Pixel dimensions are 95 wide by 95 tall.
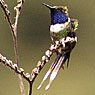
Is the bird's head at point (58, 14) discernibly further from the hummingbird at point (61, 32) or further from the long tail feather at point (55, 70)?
the long tail feather at point (55, 70)

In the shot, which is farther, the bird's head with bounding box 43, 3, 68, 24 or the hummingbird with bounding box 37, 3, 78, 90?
the bird's head with bounding box 43, 3, 68, 24

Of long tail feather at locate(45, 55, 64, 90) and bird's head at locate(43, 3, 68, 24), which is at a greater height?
bird's head at locate(43, 3, 68, 24)

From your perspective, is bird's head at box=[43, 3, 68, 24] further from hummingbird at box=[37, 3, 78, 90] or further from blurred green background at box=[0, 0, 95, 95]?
blurred green background at box=[0, 0, 95, 95]

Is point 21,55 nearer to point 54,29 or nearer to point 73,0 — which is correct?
point 73,0

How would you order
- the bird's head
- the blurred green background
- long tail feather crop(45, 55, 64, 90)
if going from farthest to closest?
the blurred green background → the bird's head → long tail feather crop(45, 55, 64, 90)

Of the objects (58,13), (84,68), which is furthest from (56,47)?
(84,68)

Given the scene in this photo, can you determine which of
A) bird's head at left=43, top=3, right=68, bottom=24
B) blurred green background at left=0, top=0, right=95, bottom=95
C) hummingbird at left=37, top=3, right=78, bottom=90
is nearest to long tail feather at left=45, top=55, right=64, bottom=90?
hummingbird at left=37, top=3, right=78, bottom=90

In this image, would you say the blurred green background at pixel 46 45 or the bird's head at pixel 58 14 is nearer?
the bird's head at pixel 58 14

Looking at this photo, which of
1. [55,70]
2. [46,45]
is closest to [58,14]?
[55,70]

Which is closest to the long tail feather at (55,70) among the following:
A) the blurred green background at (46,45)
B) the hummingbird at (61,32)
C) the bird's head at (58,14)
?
the hummingbird at (61,32)
